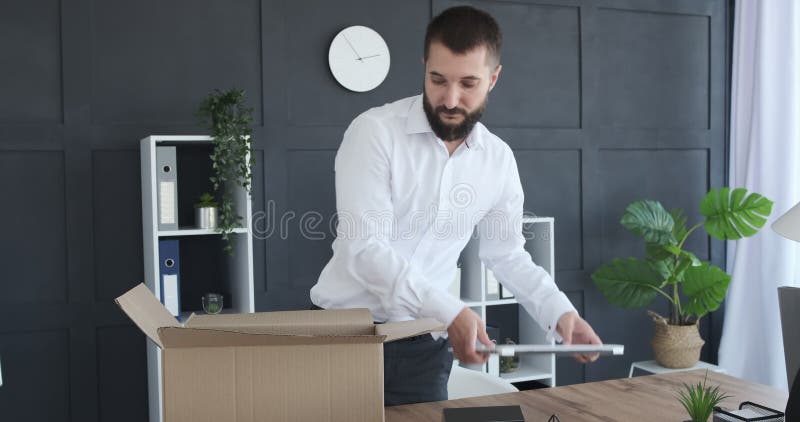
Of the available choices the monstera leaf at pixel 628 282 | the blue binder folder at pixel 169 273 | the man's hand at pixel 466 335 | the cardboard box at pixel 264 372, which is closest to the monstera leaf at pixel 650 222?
the monstera leaf at pixel 628 282

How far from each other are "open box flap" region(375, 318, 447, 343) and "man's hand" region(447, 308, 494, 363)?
305 millimetres

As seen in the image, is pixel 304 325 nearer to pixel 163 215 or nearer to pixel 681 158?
pixel 163 215

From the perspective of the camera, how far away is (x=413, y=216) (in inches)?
87.4

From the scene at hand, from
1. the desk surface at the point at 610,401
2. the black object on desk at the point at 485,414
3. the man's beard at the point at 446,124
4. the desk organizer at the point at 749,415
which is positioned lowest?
the desk surface at the point at 610,401

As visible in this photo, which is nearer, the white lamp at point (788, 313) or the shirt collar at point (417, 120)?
the white lamp at point (788, 313)

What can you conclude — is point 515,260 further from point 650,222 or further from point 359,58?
point 650,222

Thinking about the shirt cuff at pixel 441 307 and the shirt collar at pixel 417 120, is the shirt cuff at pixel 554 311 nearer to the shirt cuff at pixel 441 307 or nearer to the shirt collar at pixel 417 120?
the shirt cuff at pixel 441 307

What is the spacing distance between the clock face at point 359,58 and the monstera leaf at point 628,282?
168cm

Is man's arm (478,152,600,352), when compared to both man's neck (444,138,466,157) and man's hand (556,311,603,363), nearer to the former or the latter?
man's hand (556,311,603,363)

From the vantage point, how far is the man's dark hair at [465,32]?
2012 millimetres

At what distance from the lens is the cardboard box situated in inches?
44.3

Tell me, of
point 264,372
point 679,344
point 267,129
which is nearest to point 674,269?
point 679,344

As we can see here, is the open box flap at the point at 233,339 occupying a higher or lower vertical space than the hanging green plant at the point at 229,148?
lower

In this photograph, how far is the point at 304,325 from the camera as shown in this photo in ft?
4.07
